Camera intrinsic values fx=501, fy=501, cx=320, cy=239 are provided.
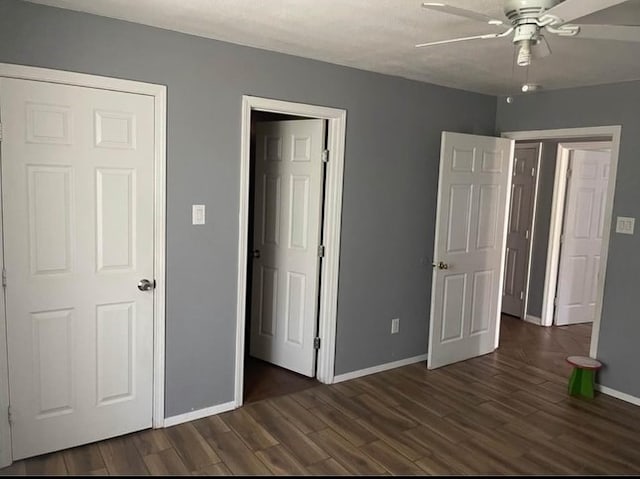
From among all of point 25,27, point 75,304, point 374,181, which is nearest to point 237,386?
point 75,304

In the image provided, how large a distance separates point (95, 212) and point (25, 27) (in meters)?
0.92

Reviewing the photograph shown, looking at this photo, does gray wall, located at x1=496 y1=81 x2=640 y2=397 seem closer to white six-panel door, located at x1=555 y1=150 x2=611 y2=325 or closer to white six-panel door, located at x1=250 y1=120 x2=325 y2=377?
white six-panel door, located at x1=555 y1=150 x2=611 y2=325

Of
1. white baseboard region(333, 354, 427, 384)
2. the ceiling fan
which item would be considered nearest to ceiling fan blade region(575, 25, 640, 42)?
the ceiling fan

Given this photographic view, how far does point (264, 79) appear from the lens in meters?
3.09

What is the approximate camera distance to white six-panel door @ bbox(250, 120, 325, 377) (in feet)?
12.0

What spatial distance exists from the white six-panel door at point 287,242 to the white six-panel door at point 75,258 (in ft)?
4.00

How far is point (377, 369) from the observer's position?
3.96 m

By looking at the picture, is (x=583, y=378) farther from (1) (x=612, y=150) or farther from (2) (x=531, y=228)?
(2) (x=531, y=228)

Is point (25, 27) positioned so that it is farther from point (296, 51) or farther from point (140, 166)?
point (296, 51)

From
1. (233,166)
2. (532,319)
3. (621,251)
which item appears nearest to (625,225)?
(621,251)

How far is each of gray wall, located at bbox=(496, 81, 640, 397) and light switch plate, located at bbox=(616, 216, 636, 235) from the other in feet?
0.11

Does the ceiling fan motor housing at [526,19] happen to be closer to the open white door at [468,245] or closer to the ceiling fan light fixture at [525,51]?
the ceiling fan light fixture at [525,51]

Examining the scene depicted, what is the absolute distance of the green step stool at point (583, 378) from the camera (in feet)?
11.8

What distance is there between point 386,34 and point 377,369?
2.49 m
